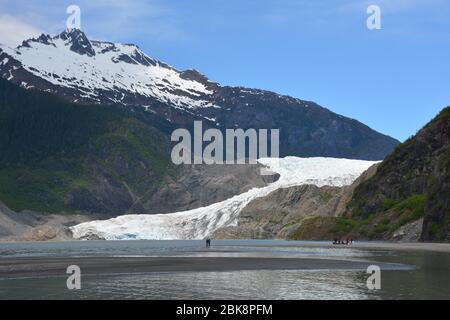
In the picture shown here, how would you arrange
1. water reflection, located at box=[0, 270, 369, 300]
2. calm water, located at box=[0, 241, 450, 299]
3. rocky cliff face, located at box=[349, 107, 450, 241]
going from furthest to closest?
rocky cliff face, located at box=[349, 107, 450, 241] → water reflection, located at box=[0, 270, 369, 300] → calm water, located at box=[0, 241, 450, 299]

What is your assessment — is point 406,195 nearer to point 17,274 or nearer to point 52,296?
point 17,274

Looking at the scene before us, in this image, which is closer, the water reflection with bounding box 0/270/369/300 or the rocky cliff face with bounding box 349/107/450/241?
the water reflection with bounding box 0/270/369/300

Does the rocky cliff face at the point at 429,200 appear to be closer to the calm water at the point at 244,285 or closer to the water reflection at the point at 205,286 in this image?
the calm water at the point at 244,285

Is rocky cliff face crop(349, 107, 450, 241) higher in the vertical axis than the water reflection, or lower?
higher

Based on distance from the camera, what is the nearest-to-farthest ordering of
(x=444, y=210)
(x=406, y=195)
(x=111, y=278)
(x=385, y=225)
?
1. (x=111, y=278)
2. (x=444, y=210)
3. (x=385, y=225)
4. (x=406, y=195)

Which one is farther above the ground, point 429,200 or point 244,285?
point 429,200

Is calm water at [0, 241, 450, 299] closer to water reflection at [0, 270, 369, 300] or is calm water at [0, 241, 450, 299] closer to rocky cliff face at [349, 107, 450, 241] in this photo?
water reflection at [0, 270, 369, 300]

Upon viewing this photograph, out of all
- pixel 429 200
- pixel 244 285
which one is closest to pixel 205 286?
pixel 244 285

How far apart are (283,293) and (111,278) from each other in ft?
59.6

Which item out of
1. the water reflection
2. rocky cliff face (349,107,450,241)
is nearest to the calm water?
the water reflection

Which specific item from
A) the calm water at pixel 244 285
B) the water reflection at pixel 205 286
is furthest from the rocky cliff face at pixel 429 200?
the water reflection at pixel 205 286

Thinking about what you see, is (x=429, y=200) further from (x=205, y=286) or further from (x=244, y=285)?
(x=205, y=286)
